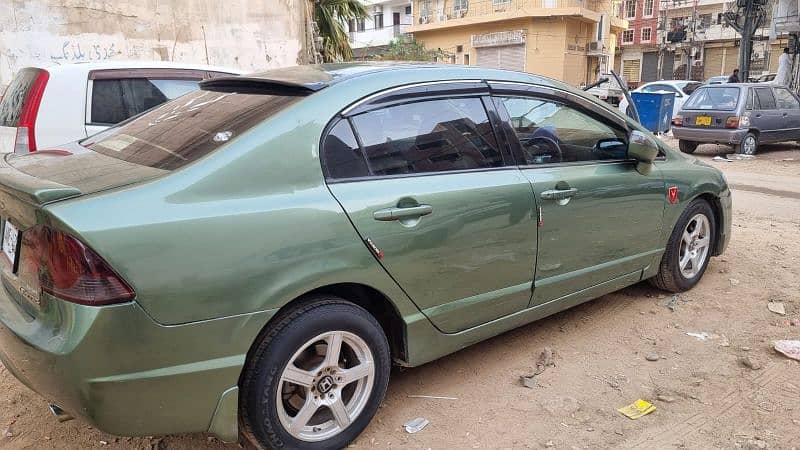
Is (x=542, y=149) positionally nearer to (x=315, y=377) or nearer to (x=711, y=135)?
(x=315, y=377)

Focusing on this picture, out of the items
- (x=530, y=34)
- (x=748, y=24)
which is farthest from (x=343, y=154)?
(x=530, y=34)

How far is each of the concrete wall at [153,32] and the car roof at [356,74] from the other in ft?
20.1

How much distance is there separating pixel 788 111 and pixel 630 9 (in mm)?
46578

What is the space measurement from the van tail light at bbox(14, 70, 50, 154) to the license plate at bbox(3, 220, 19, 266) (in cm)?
287

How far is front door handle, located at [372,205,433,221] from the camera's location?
2.48 meters

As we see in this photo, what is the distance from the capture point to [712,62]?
5019cm

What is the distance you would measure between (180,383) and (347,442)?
0.83 m

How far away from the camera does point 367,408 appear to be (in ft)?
8.63

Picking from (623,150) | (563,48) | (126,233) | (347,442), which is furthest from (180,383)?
(563,48)

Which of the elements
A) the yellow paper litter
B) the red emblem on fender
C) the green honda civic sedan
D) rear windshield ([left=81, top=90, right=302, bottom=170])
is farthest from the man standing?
rear windshield ([left=81, top=90, right=302, bottom=170])

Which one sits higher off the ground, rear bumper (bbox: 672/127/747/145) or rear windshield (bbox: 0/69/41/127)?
rear windshield (bbox: 0/69/41/127)

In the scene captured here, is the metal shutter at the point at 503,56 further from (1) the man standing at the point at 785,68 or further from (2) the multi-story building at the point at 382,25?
(1) the man standing at the point at 785,68

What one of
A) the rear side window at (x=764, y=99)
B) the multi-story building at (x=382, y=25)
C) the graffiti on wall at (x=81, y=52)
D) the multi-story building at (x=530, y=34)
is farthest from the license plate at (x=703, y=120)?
the multi-story building at (x=382, y=25)

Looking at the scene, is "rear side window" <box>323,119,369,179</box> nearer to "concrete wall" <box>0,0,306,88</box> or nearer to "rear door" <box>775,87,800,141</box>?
"concrete wall" <box>0,0,306,88</box>
